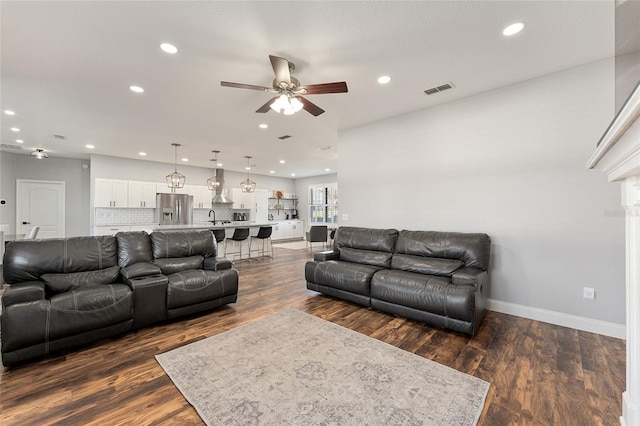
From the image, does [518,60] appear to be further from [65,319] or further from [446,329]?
[65,319]

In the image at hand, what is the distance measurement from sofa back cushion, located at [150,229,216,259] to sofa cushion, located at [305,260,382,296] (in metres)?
1.57

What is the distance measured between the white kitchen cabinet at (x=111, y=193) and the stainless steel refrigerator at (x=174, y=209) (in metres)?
0.83

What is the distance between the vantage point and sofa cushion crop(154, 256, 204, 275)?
3.36 m

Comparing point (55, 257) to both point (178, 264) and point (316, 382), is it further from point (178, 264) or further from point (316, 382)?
point (316, 382)

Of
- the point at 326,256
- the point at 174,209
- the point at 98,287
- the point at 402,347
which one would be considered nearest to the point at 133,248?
the point at 98,287

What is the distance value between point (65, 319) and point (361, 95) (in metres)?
4.05

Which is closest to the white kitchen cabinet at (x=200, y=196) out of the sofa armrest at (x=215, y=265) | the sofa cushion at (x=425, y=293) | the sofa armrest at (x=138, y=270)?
the sofa armrest at (x=215, y=265)

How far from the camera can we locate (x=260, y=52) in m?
2.58

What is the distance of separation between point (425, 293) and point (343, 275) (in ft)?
3.72

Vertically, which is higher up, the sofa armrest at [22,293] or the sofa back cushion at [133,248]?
the sofa back cushion at [133,248]

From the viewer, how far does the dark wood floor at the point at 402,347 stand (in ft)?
5.45

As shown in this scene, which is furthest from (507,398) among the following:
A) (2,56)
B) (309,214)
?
(309,214)

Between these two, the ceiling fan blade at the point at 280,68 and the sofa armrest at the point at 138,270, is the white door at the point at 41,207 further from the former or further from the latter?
the ceiling fan blade at the point at 280,68

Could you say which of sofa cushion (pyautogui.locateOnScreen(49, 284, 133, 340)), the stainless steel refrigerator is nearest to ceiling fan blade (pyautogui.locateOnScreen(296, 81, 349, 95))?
sofa cushion (pyautogui.locateOnScreen(49, 284, 133, 340))
